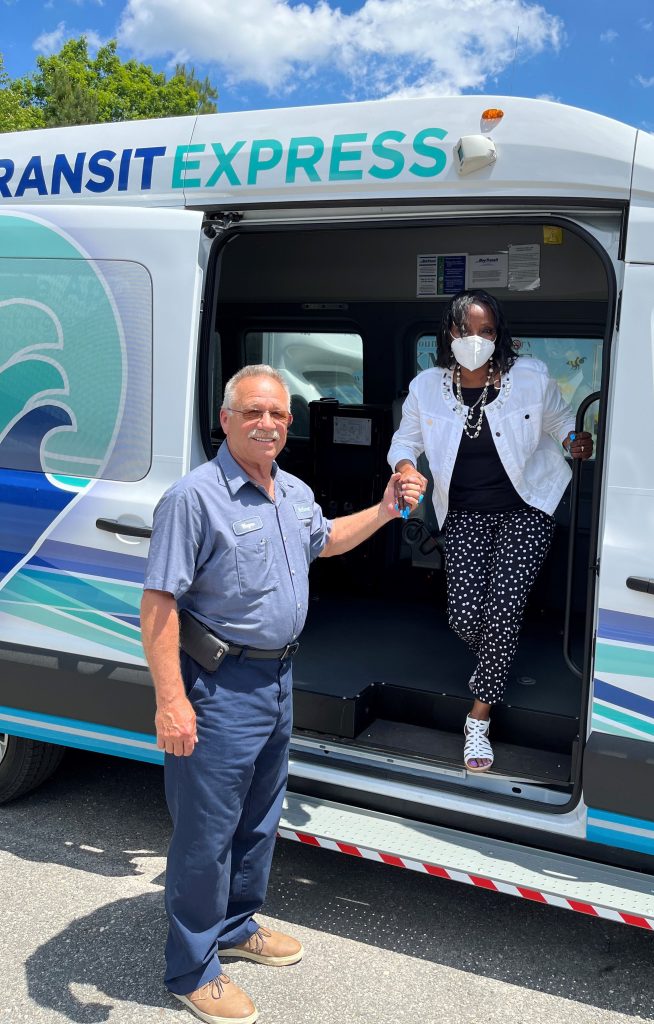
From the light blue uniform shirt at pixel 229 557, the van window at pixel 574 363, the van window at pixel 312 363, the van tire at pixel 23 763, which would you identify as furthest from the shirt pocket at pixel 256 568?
the van window at pixel 312 363

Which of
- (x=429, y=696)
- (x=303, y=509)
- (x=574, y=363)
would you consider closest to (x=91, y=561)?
(x=303, y=509)

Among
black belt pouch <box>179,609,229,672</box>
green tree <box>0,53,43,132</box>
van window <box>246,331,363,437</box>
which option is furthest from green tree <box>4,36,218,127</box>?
black belt pouch <box>179,609,229,672</box>

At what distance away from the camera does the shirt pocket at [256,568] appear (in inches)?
93.9

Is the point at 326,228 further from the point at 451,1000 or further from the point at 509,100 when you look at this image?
the point at 451,1000

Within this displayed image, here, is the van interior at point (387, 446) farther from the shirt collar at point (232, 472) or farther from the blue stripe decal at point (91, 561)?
the shirt collar at point (232, 472)

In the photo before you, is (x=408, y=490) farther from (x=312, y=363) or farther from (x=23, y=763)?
(x=312, y=363)

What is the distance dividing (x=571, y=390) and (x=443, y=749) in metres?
2.12

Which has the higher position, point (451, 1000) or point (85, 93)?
point (85, 93)

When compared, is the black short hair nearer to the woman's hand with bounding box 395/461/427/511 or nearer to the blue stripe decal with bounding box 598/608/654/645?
the woman's hand with bounding box 395/461/427/511

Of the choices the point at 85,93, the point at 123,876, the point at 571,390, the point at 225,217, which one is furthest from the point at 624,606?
the point at 85,93

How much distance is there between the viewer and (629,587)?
2.54m

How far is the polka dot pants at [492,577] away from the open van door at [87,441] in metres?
1.05

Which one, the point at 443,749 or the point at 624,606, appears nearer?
the point at 624,606

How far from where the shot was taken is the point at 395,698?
11.9ft
